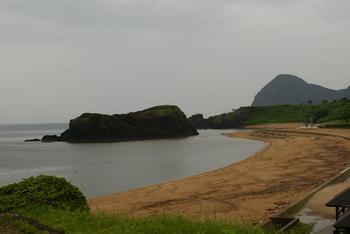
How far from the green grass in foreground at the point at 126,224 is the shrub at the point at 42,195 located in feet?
1.84

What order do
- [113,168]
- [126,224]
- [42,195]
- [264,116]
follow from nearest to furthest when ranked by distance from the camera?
[126,224]
[42,195]
[113,168]
[264,116]

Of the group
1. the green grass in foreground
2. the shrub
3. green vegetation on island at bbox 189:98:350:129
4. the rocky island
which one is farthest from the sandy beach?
green vegetation on island at bbox 189:98:350:129

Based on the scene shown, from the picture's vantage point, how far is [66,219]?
1191cm

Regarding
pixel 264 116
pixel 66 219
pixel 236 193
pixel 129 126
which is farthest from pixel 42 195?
pixel 264 116

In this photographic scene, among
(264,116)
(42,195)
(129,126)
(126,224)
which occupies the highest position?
(264,116)

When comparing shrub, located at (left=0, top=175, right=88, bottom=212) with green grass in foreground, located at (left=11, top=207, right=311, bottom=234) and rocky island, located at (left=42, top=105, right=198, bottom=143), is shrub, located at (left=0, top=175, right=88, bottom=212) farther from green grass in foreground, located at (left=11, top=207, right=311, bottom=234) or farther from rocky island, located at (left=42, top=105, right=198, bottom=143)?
rocky island, located at (left=42, top=105, right=198, bottom=143)

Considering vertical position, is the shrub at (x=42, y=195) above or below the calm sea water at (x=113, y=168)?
above

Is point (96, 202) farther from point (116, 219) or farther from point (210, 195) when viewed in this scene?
point (116, 219)

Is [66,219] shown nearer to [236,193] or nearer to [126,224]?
[126,224]

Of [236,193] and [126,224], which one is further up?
[126,224]

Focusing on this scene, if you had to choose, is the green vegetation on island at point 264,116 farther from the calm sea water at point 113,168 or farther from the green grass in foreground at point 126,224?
the green grass in foreground at point 126,224

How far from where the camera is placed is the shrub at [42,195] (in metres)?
13.6

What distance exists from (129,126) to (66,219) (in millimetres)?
90786

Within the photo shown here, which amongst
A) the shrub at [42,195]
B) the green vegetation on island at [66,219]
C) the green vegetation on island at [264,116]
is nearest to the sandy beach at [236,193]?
the shrub at [42,195]
